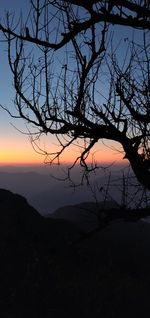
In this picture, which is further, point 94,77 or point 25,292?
point 25,292

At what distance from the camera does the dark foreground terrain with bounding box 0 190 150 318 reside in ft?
41.2

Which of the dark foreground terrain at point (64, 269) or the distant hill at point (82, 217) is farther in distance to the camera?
the distant hill at point (82, 217)

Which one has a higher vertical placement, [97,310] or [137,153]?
[137,153]

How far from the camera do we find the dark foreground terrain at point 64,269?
41.2 ft

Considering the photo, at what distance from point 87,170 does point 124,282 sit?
5.63 m

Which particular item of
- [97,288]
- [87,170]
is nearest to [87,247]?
[97,288]

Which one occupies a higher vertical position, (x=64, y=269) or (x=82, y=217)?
(x=82, y=217)

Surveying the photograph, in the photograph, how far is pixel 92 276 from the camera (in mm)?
14820

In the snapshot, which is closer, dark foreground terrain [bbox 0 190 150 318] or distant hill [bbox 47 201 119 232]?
dark foreground terrain [bbox 0 190 150 318]

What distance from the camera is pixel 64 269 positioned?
1505 centimetres

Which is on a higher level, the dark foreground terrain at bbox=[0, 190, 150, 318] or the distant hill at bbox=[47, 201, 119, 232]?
the distant hill at bbox=[47, 201, 119, 232]

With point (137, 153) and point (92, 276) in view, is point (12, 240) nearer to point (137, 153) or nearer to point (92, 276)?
point (92, 276)

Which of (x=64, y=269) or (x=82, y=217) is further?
(x=82, y=217)

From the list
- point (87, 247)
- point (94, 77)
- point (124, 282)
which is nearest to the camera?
point (94, 77)
